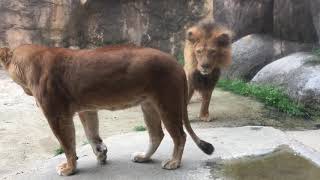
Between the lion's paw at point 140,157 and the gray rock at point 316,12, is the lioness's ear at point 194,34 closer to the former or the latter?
the lion's paw at point 140,157

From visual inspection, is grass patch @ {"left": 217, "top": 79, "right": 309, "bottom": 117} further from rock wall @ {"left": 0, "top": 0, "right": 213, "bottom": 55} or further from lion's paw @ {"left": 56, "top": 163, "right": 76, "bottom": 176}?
lion's paw @ {"left": 56, "top": 163, "right": 76, "bottom": 176}

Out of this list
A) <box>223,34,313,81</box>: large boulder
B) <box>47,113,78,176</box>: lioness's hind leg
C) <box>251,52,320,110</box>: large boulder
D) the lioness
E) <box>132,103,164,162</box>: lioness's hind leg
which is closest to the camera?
the lioness

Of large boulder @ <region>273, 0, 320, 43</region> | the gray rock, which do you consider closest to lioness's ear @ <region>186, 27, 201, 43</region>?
the gray rock

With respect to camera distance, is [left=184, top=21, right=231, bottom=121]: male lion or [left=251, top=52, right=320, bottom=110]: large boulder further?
[left=251, top=52, right=320, bottom=110]: large boulder

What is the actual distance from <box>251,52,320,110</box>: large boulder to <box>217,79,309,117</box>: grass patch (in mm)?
178

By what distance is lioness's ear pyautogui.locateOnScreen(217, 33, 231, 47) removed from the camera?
24.8ft

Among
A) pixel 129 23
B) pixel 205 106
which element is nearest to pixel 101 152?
pixel 205 106

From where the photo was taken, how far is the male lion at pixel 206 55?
298 inches

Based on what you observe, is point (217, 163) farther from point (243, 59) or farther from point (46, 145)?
point (243, 59)

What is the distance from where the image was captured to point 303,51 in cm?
1038

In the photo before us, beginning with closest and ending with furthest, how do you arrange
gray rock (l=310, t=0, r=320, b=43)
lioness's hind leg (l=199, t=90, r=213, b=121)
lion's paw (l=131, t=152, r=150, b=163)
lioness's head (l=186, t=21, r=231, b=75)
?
lion's paw (l=131, t=152, r=150, b=163) → lioness's head (l=186, t=21, r=231, b=75) → lioness's hind leg (l=199, t=90, r=213, b=121) → gray rock (l=310, t=0, r=320, b=43)

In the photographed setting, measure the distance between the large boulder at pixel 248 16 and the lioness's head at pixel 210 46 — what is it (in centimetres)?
376

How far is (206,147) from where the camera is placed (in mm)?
5117

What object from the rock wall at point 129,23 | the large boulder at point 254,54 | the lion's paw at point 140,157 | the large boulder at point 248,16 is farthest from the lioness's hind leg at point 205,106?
the rock wall at point 129,23
